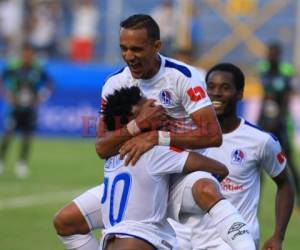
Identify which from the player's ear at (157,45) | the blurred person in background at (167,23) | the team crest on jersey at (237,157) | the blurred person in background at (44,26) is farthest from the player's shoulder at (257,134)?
the blurred person in background at (44,26)

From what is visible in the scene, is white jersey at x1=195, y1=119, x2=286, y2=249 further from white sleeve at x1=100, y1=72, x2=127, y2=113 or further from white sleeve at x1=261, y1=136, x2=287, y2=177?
white sleeve at x1=100, y1=72, x2=127, y2=113

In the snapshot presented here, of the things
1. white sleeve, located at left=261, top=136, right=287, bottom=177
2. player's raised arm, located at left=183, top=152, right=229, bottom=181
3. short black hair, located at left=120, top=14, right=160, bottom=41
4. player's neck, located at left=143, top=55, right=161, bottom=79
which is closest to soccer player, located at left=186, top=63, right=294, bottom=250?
white sleeve, located at left=261, top=136, right=287, bottom=177

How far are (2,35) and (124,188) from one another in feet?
72.0

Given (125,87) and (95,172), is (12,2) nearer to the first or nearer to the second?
(95,172)

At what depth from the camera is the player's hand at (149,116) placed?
664cm

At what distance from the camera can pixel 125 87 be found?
670cm

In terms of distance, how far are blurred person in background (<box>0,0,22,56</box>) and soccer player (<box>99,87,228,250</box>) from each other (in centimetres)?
2015

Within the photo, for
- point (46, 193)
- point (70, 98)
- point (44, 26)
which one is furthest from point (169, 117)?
point (44, 26)

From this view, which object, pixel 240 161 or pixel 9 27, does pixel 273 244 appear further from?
pixel 9 27

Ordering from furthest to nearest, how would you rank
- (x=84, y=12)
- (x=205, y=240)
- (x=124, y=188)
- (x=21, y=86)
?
1. (x=84, y=12)
2. (x=21, y=86)
3. (x=205, y=240)
4. (x=124, y=188)

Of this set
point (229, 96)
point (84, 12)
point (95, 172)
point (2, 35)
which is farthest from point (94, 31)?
point (229, 96)

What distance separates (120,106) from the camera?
6.66m

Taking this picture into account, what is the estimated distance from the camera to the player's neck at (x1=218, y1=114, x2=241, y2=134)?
7.87m
